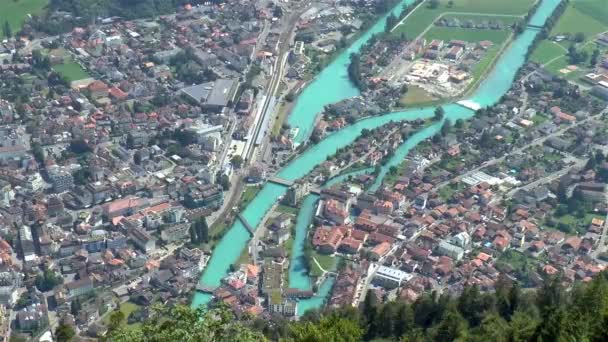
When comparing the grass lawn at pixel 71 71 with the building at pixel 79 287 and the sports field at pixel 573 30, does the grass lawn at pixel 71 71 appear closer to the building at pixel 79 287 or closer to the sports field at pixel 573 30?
the building at pixel 79 287

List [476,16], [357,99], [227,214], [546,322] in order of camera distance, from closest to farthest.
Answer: [546,322]
[227,214]
[357,99]
[476,16]

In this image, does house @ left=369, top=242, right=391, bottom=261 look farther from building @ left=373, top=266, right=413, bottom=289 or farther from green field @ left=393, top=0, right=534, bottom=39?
green field @ left=393, top=0, right=534, bottom=39

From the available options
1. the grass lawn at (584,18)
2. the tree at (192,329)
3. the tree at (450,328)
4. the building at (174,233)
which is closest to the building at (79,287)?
the building at (174,233)

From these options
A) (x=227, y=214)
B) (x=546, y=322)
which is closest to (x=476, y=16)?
(x=227, y=214)

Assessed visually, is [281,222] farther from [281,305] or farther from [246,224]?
[281,305]

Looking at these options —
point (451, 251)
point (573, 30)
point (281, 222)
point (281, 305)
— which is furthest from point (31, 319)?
point (573, 30)

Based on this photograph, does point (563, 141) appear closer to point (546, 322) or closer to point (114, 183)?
point (114, 183)
